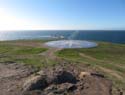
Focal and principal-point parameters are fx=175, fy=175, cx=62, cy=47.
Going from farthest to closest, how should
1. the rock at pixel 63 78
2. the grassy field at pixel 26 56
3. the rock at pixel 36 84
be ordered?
1. the grassy field at pixel 26 56
2. the rock at pixel 63 78
3. the rock at pixel 36 84

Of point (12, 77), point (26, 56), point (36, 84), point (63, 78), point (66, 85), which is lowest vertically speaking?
point (26, 56)

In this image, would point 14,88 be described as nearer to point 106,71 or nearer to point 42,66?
point 42,66

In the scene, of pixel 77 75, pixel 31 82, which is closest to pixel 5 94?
pixel 31 82

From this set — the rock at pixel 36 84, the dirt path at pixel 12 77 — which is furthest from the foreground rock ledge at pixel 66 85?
the dirt path at pixel 12 77

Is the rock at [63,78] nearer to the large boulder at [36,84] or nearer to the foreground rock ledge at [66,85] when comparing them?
the foreground rock ledge at [66,85]

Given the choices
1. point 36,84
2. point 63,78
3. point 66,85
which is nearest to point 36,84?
point 36,84

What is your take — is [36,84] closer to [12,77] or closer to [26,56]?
[12,77]
